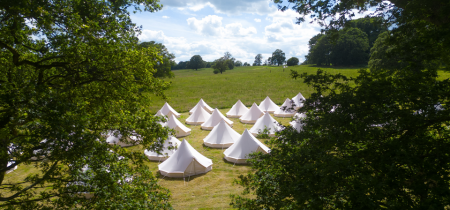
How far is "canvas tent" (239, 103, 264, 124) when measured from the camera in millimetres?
27516

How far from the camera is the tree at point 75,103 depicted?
5.43 m

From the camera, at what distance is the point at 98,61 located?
7.93 meters

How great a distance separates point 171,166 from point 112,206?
933 centimetres

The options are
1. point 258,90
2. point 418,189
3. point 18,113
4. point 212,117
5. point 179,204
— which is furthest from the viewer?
point 258,90

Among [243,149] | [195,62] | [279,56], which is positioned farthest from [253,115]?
[279,56]

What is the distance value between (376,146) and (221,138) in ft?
48.2

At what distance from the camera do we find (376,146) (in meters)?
5.80

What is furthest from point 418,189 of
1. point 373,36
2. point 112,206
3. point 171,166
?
point 373,36

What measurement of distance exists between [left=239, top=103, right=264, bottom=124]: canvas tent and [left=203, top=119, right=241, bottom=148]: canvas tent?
7375mm

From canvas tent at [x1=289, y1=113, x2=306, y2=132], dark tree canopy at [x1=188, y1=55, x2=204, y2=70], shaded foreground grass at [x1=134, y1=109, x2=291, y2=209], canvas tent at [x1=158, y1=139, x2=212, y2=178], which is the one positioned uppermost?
dark tree canopy at [x1=188, y1=55, x2=204, y2=70]

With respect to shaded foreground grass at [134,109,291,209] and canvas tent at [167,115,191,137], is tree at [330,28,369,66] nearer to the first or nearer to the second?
canvas tent at [167,115,191,137]

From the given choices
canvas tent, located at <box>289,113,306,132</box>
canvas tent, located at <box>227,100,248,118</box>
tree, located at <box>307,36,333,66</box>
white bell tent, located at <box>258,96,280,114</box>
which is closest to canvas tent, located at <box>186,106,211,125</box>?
canvas tent, located at <box>227,100,248,118</box>

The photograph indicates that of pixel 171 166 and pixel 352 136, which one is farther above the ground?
pixel 352 136

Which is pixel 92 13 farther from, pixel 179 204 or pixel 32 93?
pixel 179 204
